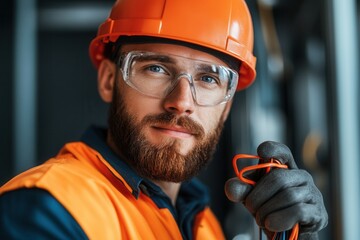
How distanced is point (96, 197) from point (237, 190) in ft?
1.08

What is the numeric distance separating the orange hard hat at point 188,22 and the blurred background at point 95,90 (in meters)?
1.23

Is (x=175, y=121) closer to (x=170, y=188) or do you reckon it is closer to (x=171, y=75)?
(x=171, y=75)

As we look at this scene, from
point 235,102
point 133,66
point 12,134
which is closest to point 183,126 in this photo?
point 133,66

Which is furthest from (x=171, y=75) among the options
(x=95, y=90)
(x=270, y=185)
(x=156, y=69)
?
(x=95, y=90)

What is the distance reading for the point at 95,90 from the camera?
4250 mm

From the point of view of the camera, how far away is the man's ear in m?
1.67

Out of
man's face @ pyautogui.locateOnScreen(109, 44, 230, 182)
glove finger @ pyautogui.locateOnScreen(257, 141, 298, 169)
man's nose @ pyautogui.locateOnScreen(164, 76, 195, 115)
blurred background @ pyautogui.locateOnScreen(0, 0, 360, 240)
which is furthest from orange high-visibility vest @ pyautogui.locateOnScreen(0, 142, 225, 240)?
blurred background @ pyautogui.locateOnScreen(0, 0, 360, 240)

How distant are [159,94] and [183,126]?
0.37 ft

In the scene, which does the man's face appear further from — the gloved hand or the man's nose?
the gloved hand

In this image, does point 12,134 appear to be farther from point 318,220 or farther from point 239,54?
point 318,220

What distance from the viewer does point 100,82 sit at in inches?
67.1

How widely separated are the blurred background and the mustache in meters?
1.30

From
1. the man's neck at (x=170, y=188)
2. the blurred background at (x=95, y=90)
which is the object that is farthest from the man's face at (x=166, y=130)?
the blurred background at (x=95, y=90)

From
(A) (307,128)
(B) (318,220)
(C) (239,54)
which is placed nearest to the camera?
(B) (318,220)
